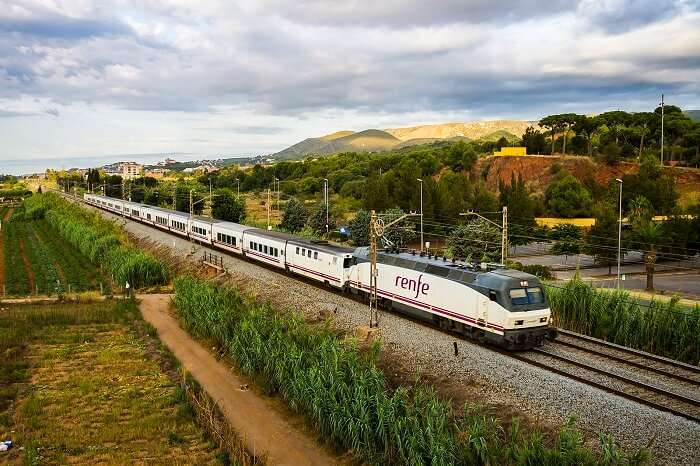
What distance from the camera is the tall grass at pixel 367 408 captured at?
14.7 meters

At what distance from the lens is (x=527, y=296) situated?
24.6 metres

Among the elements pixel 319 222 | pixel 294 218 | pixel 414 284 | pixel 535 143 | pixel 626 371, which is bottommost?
pixel 626 371

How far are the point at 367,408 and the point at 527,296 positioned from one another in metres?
10.2

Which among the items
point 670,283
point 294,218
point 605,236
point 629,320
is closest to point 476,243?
point 605,236

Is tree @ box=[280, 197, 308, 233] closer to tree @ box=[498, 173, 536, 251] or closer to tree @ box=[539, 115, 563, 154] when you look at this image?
tree @ box=[498, 173, 536, 251]

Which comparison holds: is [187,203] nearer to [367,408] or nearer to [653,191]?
[653,191]

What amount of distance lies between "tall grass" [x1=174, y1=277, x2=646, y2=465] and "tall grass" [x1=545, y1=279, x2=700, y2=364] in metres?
11.8

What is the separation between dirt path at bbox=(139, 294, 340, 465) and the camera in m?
18.7

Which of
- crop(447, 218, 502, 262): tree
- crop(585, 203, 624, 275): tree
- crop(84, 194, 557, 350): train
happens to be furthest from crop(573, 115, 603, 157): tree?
crop(84, 194, 557, 350): train

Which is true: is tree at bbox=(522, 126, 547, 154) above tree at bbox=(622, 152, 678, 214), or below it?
above

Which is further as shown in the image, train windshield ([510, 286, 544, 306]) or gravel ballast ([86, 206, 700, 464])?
train windshield ([510, 286, 544, 306])

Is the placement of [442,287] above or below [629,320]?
above

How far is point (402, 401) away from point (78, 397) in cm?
1469

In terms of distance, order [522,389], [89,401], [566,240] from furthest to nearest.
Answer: [566,240], [89,401], [522,389]
